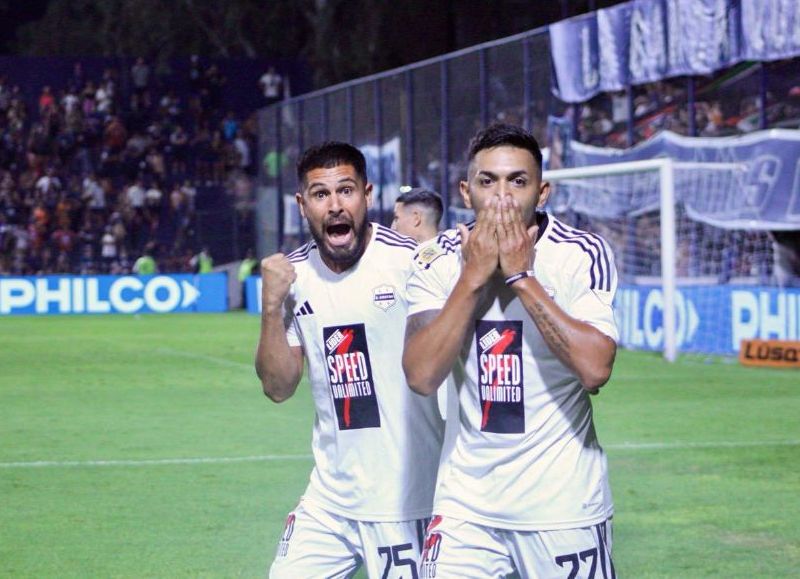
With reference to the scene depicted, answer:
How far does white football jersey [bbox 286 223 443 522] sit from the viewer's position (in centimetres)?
489

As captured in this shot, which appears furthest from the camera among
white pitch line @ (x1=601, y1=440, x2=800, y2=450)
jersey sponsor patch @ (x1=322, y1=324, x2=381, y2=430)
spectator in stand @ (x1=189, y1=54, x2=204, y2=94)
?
spectator in stand @ (x1=189, y1=54, x2=204, y2=94)

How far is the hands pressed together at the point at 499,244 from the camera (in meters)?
4.11

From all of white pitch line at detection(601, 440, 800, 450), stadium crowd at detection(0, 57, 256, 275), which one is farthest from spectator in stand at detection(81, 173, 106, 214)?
white pitch line at detection(601, 440, 800, 450)

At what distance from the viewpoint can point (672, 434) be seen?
1306cm

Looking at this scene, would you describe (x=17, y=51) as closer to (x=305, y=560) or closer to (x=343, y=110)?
(x=343, y=110)

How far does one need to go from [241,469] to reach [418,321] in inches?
281

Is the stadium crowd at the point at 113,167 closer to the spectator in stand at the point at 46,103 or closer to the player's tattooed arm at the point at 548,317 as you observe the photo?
the spectator in stand at the point at 46,103

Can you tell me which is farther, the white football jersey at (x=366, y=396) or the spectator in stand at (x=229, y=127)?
the spectator in stand at (x=229, y=127)

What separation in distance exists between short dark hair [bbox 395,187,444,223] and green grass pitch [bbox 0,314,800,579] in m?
2.09

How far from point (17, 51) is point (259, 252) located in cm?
2860

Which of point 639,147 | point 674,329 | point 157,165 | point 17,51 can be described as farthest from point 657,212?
point 17,51

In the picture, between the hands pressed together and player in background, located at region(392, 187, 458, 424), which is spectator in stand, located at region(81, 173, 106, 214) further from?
the hands pressed together

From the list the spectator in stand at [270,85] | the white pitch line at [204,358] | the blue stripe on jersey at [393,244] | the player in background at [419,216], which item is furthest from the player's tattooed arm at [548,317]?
the spectator in stand at [270,85]

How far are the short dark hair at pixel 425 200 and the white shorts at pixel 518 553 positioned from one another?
6.69m
